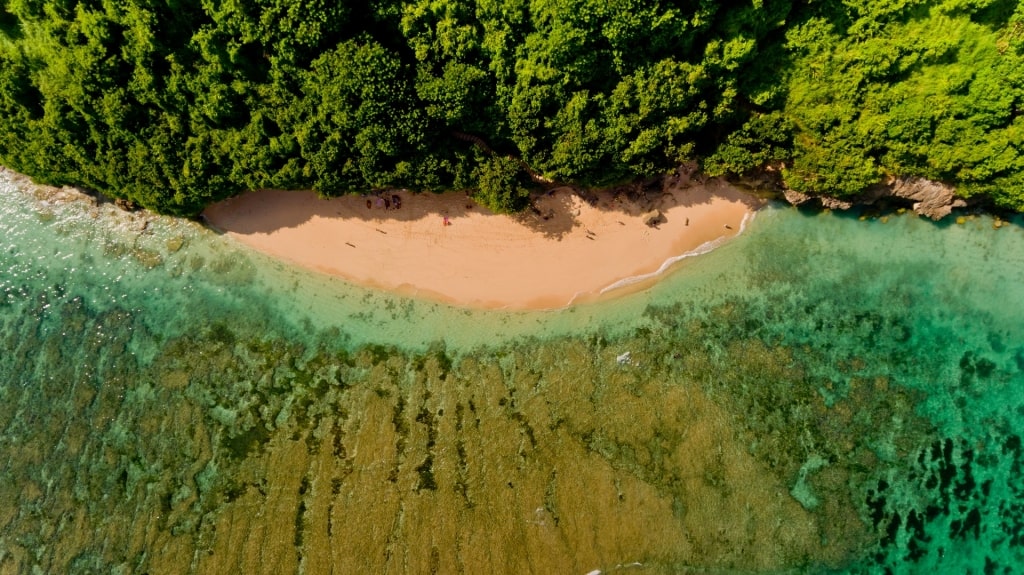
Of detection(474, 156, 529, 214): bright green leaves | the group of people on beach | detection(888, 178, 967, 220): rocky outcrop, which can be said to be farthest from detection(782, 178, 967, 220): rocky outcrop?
the group of people on beach

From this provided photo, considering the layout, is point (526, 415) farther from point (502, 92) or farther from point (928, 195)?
point (928, 195)

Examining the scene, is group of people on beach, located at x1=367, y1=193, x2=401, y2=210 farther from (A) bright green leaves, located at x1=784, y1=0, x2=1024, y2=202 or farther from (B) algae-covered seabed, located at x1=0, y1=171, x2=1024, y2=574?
(A) bright green leaves, located at x1=784, y1=0, x2=1024, y2=202

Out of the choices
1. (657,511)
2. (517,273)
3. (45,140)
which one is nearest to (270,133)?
(45,140)

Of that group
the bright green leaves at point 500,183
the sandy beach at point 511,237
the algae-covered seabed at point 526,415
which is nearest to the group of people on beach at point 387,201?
the sandy beach at point 511,237

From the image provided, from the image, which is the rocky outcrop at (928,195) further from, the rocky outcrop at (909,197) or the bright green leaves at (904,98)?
the bright green leaves at (904,98)

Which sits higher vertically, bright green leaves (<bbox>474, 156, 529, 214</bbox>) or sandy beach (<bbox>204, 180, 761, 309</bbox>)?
bright green leaves (<bbox>474, 156, 529, 214</bbox>)

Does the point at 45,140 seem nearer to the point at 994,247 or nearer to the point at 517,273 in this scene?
the point at 517,273

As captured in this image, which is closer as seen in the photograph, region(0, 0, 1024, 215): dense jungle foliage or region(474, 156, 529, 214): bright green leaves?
region(0, 0, 1024, 215): dense jungle foliage

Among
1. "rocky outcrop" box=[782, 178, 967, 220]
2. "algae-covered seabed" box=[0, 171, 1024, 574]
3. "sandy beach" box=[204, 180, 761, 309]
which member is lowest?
"algae-covered seabed" box=[0, 171, 1024, 574]
